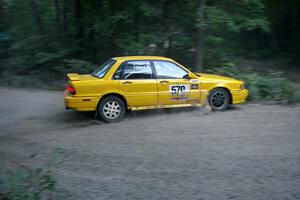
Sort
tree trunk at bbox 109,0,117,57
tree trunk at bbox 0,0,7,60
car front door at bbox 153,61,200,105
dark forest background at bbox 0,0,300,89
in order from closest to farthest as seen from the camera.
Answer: car front door at bbox 153,61,200,105, dark forest background at bbox 0,0,300,89, tree trunk at bbox 109,0,117,57, tree trunk at bbox 0,0,7,60

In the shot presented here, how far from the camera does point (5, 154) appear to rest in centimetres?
726

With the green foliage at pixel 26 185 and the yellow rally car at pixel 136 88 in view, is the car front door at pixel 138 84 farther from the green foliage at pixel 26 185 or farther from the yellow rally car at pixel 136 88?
the green foliage at pixel 26 185

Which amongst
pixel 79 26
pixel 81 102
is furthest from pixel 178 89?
pixel 79 26

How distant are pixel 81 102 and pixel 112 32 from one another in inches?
282

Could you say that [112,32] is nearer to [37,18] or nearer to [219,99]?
[37,18]

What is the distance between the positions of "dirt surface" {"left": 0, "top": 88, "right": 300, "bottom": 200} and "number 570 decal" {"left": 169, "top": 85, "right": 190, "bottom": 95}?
60 cm

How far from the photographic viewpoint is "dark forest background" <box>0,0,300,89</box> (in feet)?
48.3

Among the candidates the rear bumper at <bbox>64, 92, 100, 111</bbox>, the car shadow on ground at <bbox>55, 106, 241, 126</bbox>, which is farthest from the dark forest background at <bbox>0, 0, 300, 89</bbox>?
the rear bumper at <bbox>64, 92, 100, 111</bbox>

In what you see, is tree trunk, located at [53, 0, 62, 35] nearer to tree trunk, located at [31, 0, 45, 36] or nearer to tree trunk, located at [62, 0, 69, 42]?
tree trunk, located at [62, 0, 69, 42]

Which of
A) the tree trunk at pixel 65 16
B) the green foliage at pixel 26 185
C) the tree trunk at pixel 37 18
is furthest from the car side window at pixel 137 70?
the tree trunk at pixel 37 18

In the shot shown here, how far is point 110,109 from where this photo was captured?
31.9ft

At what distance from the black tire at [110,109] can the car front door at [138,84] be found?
244mm

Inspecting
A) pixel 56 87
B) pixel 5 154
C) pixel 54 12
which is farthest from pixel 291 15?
pixel 5 154

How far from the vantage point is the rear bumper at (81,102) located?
31.0ft
